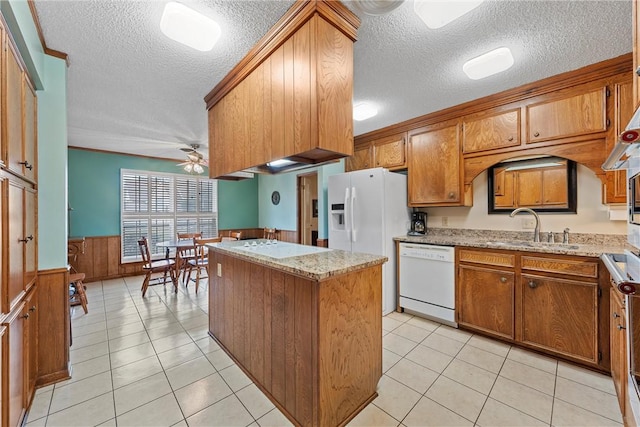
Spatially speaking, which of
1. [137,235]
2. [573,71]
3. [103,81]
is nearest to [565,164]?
[573,71]

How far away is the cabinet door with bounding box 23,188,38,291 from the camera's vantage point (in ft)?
5.11

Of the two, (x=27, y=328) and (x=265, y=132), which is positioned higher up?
(x=265, y=132)

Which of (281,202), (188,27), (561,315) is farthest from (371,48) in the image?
(281,202)

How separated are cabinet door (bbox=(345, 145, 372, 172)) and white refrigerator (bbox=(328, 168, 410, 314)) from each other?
1.95ft

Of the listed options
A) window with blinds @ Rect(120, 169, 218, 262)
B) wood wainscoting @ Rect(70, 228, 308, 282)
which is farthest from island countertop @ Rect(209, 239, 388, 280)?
window with blinds @ Rect(120, 169, 218, 262)

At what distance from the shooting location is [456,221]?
3271 mm

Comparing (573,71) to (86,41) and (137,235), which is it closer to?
(86,41)

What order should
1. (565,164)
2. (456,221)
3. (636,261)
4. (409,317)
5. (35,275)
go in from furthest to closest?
1. (456,221)
2. (409,317)
3. (565,164)
4. (35,275)
5. (636,261)

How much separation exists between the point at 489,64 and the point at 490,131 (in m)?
0.83

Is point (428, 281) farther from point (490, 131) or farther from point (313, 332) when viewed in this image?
point (313, 332)

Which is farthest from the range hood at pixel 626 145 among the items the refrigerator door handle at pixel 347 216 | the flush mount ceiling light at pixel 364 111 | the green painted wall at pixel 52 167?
the green painted wall at pixel 52 167

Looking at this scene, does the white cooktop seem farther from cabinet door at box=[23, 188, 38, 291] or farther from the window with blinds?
A: the window with blinds

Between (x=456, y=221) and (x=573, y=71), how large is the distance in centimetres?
174

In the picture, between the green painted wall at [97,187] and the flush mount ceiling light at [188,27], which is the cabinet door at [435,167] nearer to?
the flush mount ceiling light at [188,27]
